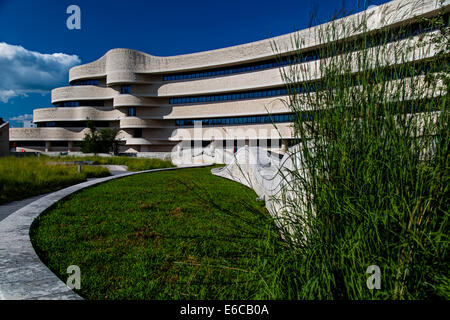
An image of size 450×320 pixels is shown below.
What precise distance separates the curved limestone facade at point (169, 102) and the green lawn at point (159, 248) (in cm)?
3032

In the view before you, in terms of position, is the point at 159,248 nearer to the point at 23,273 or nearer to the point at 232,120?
the point at 23,273

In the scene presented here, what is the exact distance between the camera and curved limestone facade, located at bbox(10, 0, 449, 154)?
37.7 m

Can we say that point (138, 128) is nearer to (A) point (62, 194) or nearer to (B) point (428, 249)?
(A) point (62, 194)

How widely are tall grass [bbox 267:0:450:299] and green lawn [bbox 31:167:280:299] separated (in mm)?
398

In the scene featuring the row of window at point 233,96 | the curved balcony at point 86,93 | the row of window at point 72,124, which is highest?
the curved balcony at point 86,93

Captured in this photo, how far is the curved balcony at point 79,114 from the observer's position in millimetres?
47188

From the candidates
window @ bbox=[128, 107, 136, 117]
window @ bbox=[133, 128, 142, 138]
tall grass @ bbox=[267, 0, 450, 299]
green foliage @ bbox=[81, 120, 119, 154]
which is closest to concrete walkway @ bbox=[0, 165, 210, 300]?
tall grass @ bbox=[267, 0, 450, 299]

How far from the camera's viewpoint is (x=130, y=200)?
617 cm

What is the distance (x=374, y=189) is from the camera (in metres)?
1.76

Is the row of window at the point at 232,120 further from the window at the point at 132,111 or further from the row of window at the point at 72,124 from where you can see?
the row of window at the point at 72,124

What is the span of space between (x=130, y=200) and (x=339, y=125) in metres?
5.35

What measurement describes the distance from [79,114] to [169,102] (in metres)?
17.1

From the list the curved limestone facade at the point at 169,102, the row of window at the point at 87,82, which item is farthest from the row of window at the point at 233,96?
the row of window at the point at 87,82
